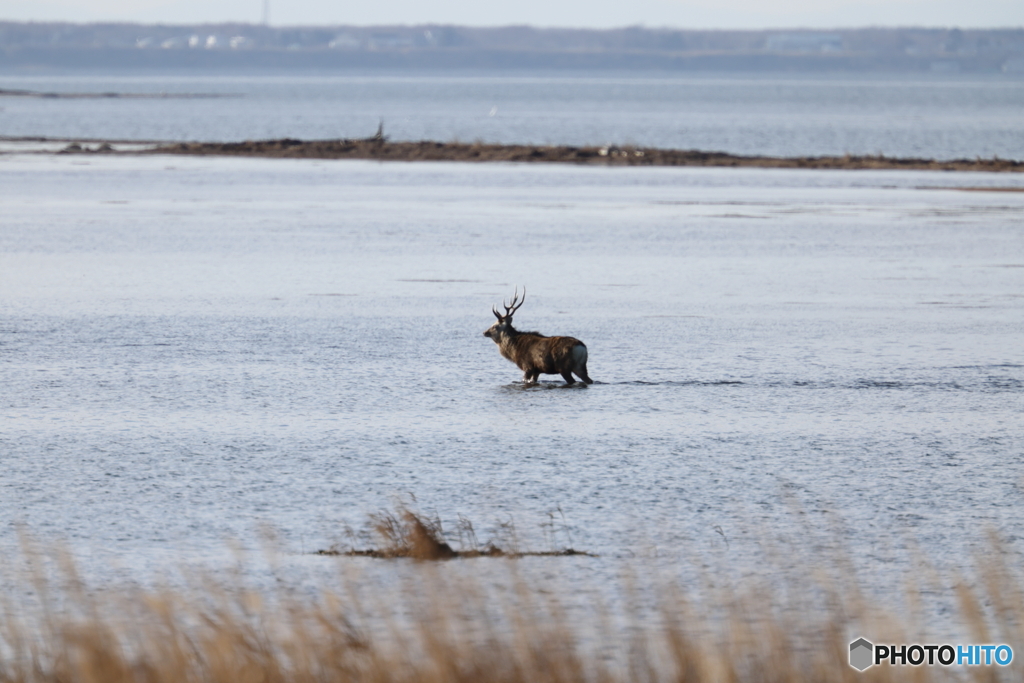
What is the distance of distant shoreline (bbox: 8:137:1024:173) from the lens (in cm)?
5091

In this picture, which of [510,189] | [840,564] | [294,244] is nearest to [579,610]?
[840,564]

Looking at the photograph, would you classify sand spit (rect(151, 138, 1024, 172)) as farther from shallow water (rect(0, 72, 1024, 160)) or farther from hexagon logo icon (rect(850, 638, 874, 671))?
hexagon logo icon (rect(850, 638, 874, 671))

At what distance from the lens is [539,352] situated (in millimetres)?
13633

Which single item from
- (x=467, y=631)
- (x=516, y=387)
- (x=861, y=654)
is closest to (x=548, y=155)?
(x=516, y=387)

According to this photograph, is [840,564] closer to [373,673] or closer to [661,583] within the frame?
[661,583]

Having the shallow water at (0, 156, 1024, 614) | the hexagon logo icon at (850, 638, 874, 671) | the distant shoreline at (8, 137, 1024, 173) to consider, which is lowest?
the shallow water at (0, 156, 1024, 614)

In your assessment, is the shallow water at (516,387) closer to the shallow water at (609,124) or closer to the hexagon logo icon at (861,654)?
the hexagon logo icon at (861,654)

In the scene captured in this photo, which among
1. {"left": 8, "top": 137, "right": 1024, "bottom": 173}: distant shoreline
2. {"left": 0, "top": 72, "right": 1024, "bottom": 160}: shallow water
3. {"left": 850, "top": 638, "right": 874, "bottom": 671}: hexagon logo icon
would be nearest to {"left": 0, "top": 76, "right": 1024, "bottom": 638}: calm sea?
{"left": 850, "top": 638, "right": 874, "bottom": 671}: hexagon logo icon

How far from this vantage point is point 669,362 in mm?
14719

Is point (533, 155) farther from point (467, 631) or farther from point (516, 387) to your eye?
point (467, 631)

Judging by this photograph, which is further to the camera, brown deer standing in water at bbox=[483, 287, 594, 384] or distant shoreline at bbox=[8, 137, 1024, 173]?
distant shoreline at bbox=[8, 137, 1024, 173]

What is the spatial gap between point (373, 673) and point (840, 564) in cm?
324

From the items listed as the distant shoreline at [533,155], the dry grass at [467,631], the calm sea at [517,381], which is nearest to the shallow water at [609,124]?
the distant shoreline at [533,155]

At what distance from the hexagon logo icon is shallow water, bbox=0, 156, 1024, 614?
4.88 ft
